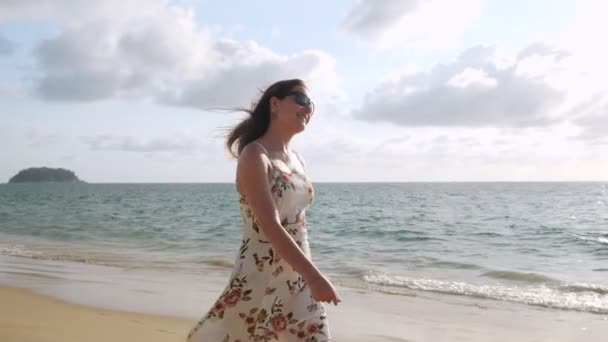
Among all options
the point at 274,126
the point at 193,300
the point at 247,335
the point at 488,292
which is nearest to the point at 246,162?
the point at 274,126

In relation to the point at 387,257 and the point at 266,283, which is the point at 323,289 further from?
the point at 387,257

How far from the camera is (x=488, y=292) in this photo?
10422 mm

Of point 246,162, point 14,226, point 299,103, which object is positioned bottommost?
point 14,226

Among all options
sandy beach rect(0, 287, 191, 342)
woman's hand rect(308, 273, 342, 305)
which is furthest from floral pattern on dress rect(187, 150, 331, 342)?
sandy beach rect(0, 287, 191, 342)

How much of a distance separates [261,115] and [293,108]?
6.3 inches

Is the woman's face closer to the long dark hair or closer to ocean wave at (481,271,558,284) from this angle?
the long dark hair

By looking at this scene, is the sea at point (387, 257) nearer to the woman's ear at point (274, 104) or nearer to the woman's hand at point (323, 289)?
the woman's ear at point (274, 104)

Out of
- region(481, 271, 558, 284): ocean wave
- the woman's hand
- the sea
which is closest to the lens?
the woman's hand

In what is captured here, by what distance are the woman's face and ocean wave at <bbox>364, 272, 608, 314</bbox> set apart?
7.48m

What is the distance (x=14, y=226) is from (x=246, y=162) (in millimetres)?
27450

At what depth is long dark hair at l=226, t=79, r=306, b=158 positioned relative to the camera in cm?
298

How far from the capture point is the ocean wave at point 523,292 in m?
9.46

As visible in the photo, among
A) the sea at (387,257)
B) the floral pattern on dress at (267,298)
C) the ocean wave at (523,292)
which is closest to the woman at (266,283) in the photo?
the floral pattern on dress at (267,298)

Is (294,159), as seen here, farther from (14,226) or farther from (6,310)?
(14,226)
